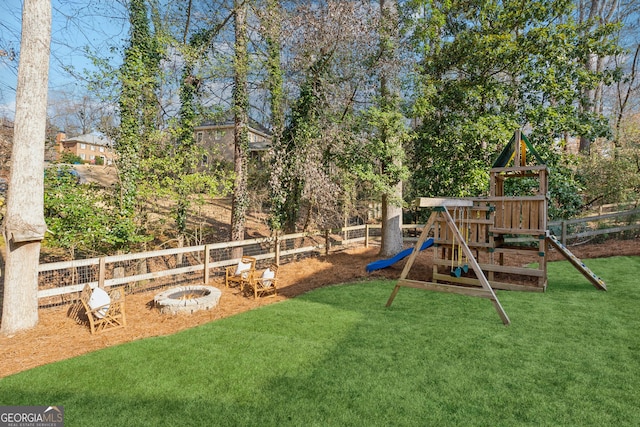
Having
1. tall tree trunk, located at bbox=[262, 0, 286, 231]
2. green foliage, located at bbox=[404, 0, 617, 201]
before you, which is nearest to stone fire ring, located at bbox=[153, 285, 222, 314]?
tall tree trunk, located at bbox=[262, 0, 286, 231]

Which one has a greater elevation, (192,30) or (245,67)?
(192,30)

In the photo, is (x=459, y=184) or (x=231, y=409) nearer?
(x=231, y=409)

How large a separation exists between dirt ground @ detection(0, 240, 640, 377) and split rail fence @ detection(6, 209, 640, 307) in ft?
1.91

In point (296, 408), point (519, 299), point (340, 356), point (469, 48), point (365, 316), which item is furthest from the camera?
point (469, 48)

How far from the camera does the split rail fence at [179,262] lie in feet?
23.0

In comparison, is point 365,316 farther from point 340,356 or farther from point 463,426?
point 463,426

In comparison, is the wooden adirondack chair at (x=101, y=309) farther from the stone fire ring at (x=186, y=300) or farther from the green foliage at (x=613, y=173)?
the green foliage at (x=613, y=173)

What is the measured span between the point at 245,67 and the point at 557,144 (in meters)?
11.2

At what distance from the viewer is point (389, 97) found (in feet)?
35.9

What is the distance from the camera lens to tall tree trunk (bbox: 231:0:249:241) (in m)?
11.2

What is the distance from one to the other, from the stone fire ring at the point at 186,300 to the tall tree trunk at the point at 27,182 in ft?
6.77

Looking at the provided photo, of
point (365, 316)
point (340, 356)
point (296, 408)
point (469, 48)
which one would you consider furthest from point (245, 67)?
point (296, 408)

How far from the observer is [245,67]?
37.1ft
